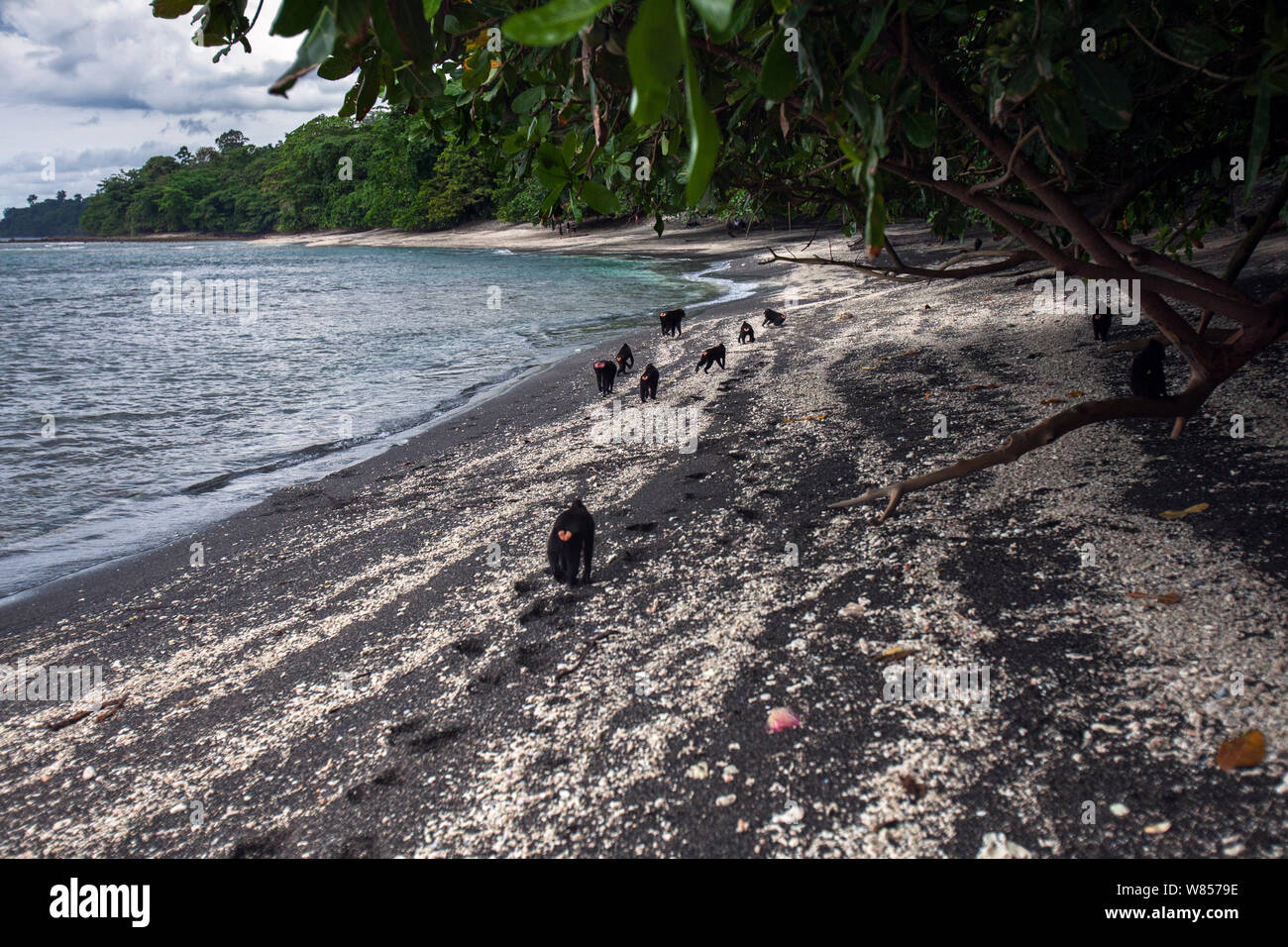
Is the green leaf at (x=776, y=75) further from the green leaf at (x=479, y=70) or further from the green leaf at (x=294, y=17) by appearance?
the green leaf at (x=479, y=70)

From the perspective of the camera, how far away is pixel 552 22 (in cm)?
77

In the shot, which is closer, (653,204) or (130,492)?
(653,204)

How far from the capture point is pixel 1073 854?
226 cm

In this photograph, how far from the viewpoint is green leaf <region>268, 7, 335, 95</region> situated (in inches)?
46.9

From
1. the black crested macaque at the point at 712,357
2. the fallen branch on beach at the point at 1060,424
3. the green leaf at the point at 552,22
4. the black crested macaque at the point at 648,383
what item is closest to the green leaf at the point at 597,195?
the green leaf at the point at 552,22

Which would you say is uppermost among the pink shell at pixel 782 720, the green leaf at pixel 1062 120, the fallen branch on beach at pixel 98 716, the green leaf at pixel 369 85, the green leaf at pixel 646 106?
the green leaf at pixel 369 85

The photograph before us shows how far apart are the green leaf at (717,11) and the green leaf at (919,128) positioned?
6.38ft

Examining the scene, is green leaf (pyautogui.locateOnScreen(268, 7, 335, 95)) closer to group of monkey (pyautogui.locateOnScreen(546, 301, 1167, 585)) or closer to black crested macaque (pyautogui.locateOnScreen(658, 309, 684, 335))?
group of monkey (pyautogui.locateOnScreen(546, 301, 1167, 585))

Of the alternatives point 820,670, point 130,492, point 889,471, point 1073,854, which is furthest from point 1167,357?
point 130,492

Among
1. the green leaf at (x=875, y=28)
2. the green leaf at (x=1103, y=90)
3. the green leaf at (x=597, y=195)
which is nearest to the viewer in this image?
the green leaf at (x=875, y=28)

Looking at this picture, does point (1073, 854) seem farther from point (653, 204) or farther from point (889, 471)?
point (653, 204)

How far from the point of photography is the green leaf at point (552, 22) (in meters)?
0.76

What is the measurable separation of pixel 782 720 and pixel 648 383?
20.9 feet

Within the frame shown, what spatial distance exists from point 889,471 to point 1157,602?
2.17 meters
